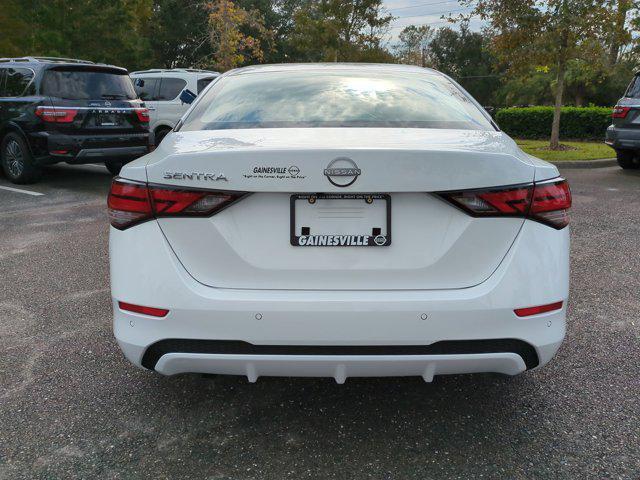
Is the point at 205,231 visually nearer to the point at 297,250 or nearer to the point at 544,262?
the point at 297,250

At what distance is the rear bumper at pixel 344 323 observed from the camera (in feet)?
7.30

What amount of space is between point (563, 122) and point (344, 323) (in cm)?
1944

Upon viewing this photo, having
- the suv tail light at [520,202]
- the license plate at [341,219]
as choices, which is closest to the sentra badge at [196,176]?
the license plate at [341,219]

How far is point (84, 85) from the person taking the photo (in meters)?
9.30

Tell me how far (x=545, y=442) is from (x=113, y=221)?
78.2 inches

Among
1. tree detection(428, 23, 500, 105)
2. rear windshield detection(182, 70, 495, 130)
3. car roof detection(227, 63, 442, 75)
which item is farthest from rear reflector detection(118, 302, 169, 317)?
tree detection(428, 23, 500, 105)

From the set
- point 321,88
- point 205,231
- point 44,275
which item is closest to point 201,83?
point 44,275

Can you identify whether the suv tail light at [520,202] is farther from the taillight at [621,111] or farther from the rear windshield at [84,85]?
the taillight at [621,111]

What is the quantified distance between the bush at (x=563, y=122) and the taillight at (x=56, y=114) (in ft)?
50.8

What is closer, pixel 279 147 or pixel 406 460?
pixel 279 147

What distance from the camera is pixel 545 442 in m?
2.56

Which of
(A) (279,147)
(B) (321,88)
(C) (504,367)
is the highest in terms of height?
(B) (321,88)

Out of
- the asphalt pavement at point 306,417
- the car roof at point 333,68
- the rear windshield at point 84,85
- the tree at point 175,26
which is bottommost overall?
the asphalt pavement at point 306,417

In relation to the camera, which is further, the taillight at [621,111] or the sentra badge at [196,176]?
the taillight at [621,111]
